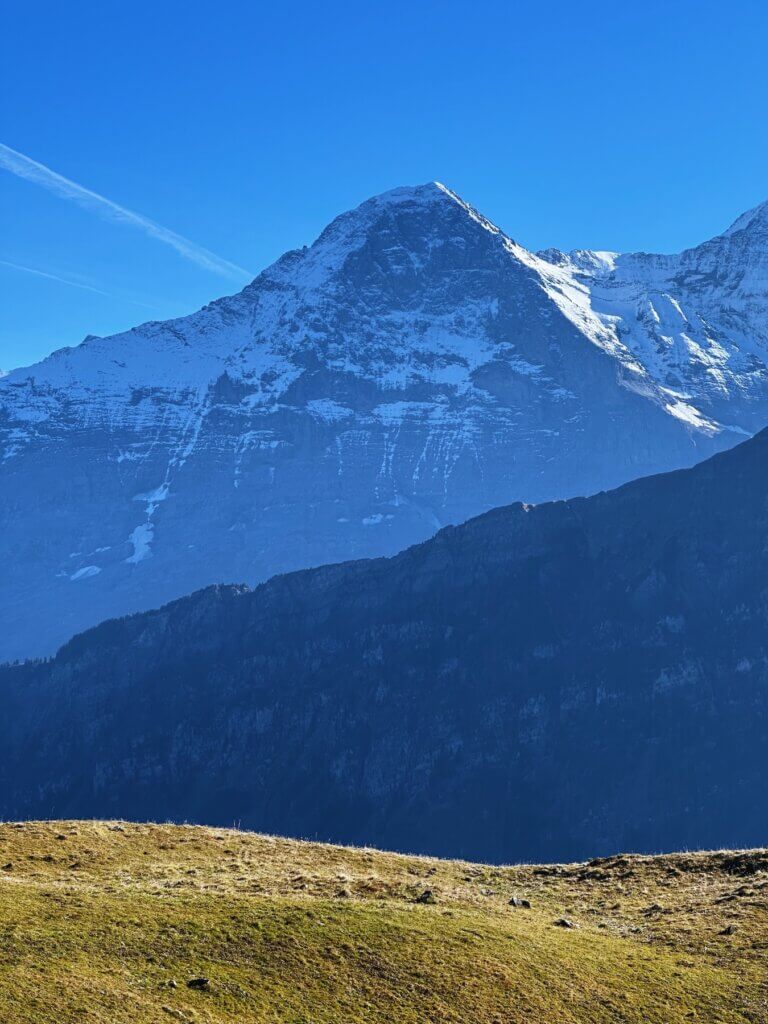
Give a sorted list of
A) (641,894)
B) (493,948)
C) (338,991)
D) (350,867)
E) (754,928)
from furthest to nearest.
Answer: (350,867) < (641,894) < (754,928) < (493,948) < (338,991)

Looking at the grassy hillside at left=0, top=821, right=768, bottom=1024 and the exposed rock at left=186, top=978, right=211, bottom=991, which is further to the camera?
the exposed rock at left=186, top=978, right=211, bottom=991

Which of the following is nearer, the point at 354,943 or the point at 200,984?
the point at 200,984

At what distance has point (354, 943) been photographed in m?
41.0

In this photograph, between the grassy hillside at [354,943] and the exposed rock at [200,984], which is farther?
the exposed rock at [200,984]

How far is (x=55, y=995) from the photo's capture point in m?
34.9

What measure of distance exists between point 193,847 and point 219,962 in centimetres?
1790

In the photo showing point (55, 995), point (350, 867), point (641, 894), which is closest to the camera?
point (55, 995)

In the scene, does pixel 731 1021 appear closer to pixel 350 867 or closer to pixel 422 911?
pixel 422 911

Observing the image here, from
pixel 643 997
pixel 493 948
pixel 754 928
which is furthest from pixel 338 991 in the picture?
pixel 754 928

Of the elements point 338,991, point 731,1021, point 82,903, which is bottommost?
point 731,1021

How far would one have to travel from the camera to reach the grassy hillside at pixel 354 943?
36.6 meters

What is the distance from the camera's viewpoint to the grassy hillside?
36.6 metres

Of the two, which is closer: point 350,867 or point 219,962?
point 219,962

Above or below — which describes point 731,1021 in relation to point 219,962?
below
